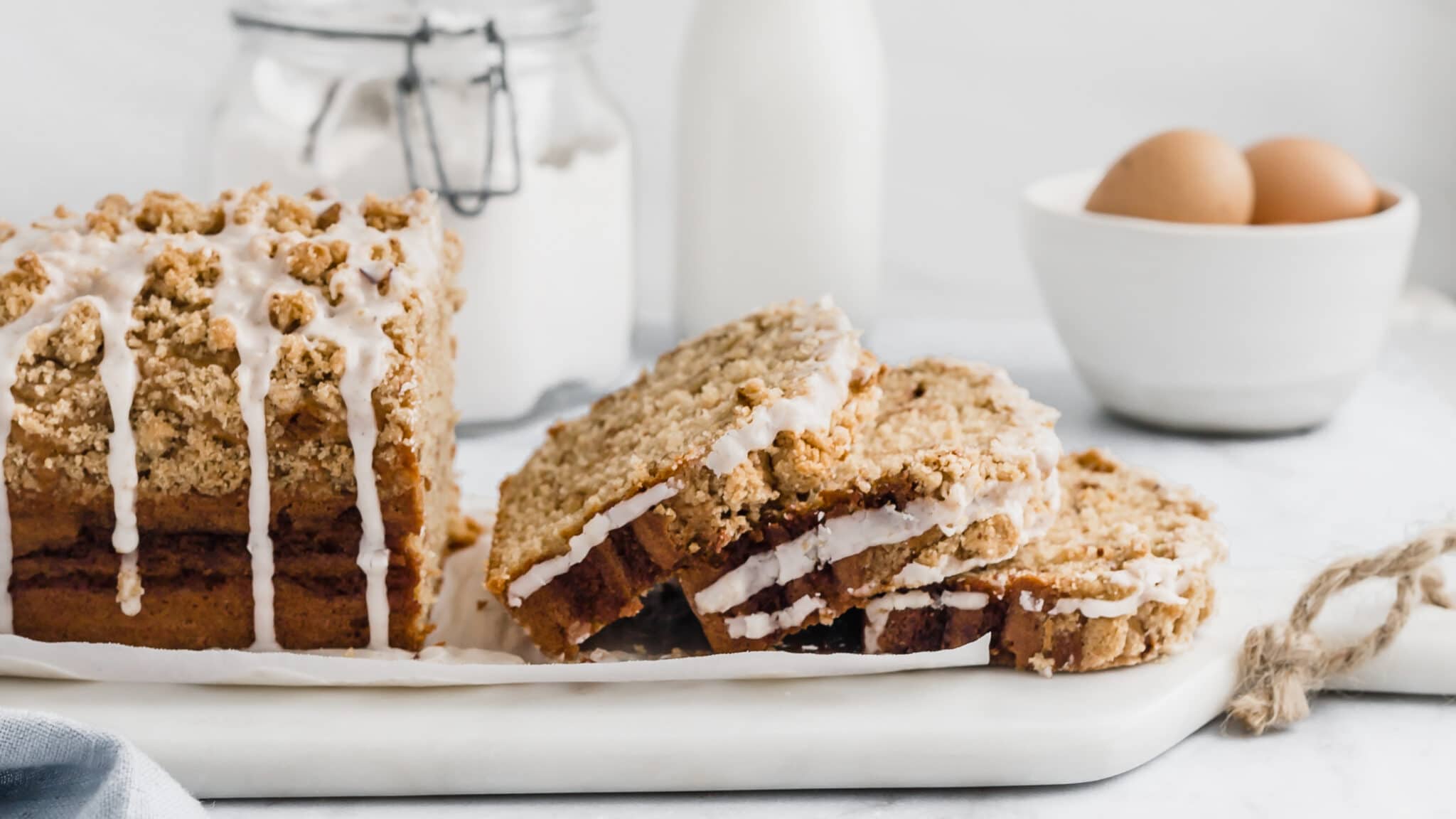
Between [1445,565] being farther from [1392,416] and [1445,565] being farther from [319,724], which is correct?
[319,724]

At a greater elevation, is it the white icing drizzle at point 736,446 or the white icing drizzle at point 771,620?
the white icing drizzle at point 736,446

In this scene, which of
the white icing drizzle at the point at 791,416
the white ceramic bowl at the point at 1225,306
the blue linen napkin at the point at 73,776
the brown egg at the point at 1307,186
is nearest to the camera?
the blue linen napkin at the point at 73,776

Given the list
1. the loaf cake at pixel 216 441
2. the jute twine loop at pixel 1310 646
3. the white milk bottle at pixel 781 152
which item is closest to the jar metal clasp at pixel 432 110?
the white milk bottle at pixel 781 152

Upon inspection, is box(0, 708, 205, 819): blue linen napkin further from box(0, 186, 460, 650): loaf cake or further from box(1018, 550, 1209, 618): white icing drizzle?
box(1018, 550, 1209, 618): white icing drizzle

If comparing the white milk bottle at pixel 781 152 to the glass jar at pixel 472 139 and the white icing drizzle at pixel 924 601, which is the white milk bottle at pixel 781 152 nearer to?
the glass jar at pixel 472 139

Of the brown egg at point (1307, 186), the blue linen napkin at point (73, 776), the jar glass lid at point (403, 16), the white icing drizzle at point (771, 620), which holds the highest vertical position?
the jar glass lid at point (403, 16)

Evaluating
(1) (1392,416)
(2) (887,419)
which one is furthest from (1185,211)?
(2) (887,419)

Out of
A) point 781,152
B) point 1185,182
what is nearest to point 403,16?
point 781,152
